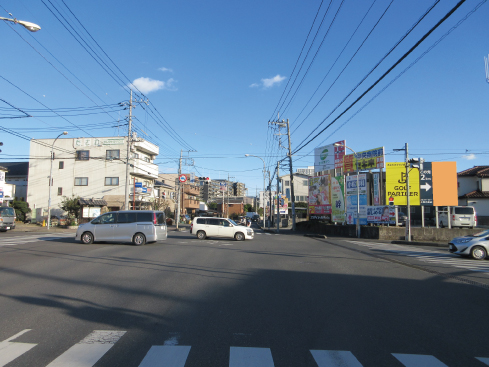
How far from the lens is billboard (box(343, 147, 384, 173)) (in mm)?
37656

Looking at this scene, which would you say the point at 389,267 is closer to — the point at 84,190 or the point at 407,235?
the point at 407,235

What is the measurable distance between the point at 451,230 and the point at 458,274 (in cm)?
1966

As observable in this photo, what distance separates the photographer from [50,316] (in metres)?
6.36

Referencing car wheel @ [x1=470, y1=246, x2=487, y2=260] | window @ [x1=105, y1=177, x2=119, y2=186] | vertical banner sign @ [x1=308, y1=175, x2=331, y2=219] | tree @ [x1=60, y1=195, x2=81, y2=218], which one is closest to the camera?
car wheel @ [x1=470, y1=246, x2=487, y2=260]

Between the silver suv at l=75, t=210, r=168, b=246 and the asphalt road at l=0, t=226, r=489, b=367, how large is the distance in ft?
23.4

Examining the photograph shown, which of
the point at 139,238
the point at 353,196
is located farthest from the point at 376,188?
the point at 139,238

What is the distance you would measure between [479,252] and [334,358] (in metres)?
14.6

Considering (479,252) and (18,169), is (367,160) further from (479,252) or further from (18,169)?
(18,169)

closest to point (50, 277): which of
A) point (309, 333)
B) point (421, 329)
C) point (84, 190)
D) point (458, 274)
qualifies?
point (309, 333)

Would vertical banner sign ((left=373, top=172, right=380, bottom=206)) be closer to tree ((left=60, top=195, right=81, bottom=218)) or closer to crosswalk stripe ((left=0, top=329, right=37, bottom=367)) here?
tree ((left=60, top=195, right=81, bottom=218))

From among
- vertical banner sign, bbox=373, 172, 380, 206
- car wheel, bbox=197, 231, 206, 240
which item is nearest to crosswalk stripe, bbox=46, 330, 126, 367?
car wheel, bbox=197, 231, 206, 240

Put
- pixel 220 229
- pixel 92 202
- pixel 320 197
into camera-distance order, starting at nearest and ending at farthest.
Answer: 1. pixel 220 229
2. pixel 320 197
3. pixel 92 202

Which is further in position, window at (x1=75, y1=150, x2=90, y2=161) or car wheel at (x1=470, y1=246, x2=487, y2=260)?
window at (x1=75, y1=150, x2=90, y2=161)

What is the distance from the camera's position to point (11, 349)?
476 centimetres
